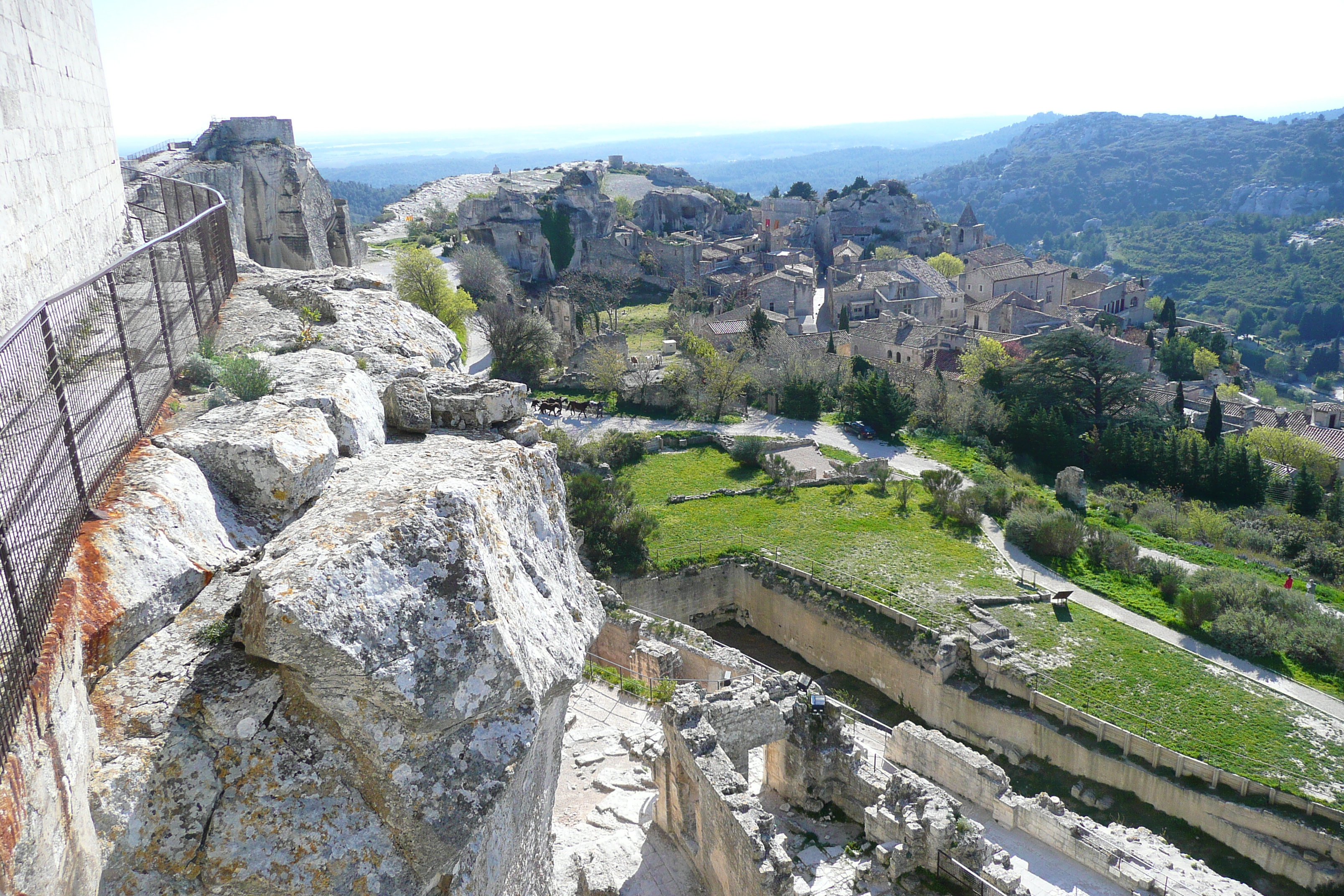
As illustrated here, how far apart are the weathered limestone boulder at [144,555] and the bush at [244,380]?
146cm

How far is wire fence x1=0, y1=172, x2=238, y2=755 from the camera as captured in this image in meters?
4.09

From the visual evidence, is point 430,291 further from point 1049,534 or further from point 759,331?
point 1049,534

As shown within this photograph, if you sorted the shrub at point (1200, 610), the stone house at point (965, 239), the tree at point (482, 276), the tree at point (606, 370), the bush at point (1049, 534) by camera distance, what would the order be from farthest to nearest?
the stone house at point (965, 239) < the tree at point (482, 276) < the tree at point (606, 370) < the bush at point (1049, 534) < the shrub at point (1200, 610)

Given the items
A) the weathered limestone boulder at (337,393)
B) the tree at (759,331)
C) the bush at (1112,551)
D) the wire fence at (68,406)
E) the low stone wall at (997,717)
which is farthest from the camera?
the tree at (759,331)

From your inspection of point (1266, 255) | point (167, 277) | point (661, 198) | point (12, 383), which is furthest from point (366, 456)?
point (1266, 255)

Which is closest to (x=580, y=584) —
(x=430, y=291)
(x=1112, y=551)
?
(x=1112, y=551)

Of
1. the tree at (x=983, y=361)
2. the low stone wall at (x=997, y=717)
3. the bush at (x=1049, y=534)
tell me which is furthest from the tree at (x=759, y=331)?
the low stone wall at (x=997, y=717)

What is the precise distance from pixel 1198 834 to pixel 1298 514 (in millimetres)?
19701

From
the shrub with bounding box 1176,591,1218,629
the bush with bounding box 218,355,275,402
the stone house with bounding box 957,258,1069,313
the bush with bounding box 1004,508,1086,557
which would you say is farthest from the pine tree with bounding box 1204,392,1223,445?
the bush with bounding box 218,355,275,402

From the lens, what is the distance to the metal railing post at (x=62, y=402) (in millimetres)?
5103

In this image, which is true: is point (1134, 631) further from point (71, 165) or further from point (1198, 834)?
point (71, 165)

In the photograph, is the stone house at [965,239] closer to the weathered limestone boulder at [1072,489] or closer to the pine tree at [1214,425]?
the pine tree at [1214,425]

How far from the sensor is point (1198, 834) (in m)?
15.8

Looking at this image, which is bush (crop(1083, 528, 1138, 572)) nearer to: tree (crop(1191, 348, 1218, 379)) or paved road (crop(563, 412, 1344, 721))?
paved road (crop(563, 412, 1344, 721))
